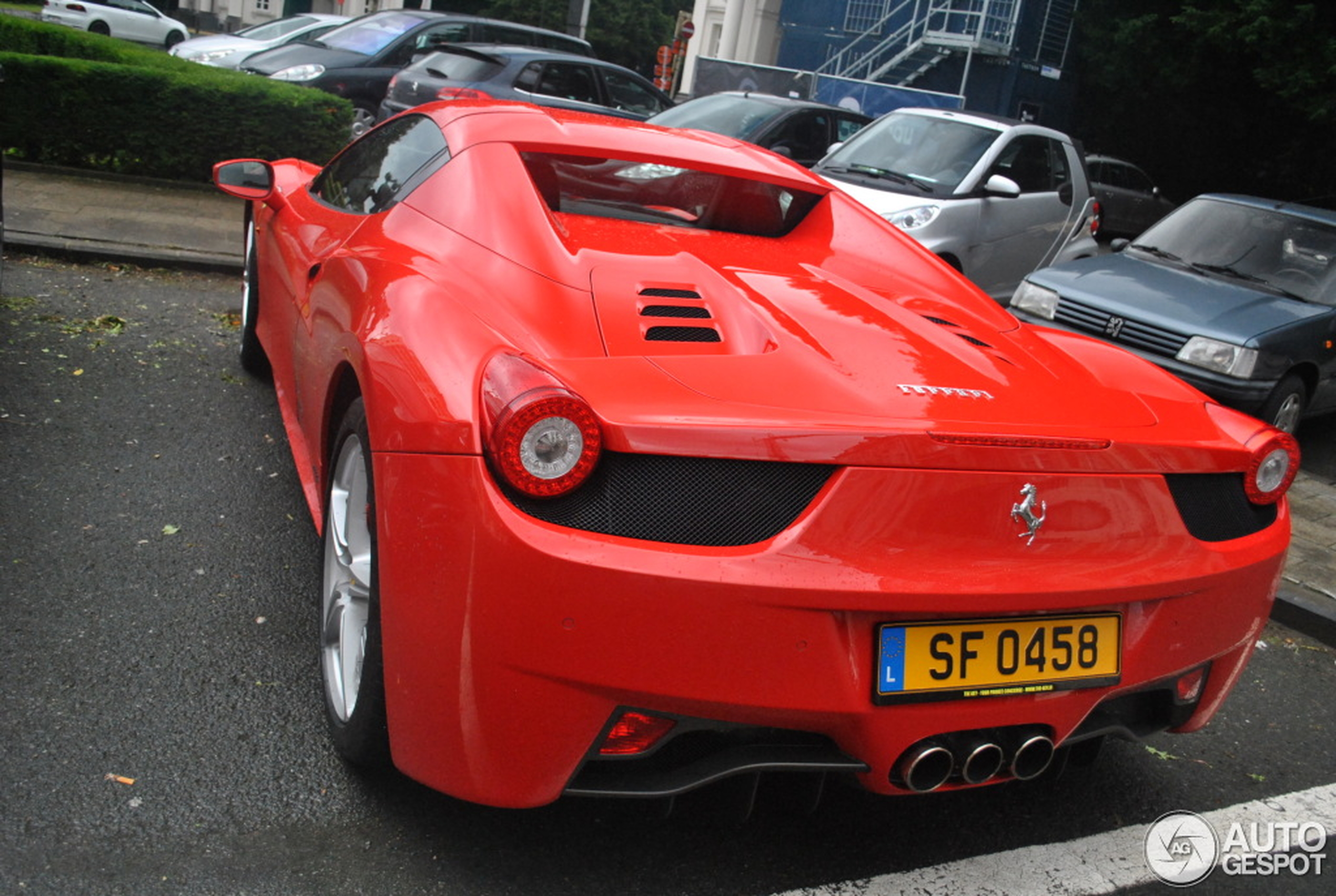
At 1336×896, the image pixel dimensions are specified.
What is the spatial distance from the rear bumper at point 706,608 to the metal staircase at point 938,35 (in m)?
26.4

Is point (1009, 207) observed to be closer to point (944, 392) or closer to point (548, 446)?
point (944, 392)

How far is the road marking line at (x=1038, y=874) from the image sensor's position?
257 cm

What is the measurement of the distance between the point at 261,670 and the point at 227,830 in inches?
27.7

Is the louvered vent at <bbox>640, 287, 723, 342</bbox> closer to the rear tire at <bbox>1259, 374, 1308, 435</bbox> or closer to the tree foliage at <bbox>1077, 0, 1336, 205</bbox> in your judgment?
the rear tire at <bbox>1259, 374, 1308, 435</bbox>

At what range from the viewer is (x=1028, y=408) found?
2467 mm

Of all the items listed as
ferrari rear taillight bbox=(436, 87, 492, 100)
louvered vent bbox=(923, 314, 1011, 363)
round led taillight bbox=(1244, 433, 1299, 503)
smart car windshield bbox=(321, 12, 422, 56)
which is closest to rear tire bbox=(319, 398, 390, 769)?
louvered vent bbox=(923, 314, 1011, 363)

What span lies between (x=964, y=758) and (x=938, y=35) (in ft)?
91.1

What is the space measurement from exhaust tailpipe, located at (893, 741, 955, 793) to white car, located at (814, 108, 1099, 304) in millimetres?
6531

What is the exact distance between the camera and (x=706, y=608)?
2.09 metres

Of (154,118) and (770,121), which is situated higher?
(770,121)

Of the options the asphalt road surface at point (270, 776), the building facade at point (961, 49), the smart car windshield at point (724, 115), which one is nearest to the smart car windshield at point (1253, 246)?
the smart car windshield at point (724, 115)

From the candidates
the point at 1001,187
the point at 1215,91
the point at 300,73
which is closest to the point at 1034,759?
the point at 1001,187

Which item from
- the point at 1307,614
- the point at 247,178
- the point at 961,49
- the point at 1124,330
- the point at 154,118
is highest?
the point at 961,49
